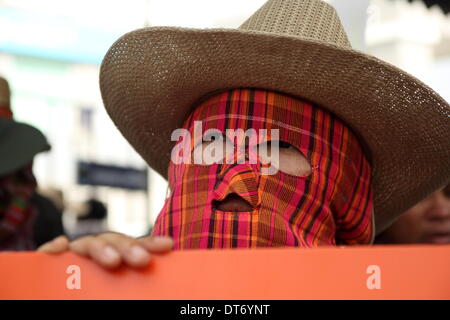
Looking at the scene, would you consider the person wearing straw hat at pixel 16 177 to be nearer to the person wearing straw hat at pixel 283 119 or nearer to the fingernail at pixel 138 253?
the person wearing straw hat at pixel 283 119

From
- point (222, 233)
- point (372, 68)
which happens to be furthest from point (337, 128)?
point (222, 233)

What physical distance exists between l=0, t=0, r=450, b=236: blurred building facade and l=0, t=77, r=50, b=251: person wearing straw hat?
3.98 feet

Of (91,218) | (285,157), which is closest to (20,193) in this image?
(285,157)

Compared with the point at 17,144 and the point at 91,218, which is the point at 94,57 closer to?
the point at 91,218

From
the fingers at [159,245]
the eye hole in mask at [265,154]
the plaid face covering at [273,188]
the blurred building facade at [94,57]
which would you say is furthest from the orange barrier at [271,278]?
the blurred building facade at [94,57]

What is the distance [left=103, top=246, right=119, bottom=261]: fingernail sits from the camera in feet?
2.92

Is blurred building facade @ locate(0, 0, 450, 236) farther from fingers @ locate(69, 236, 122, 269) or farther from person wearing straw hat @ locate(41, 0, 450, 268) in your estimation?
fingers @ locate(69, 236, 122, 269)

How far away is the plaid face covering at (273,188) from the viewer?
4.45ft

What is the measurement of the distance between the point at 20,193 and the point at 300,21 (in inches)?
48.1

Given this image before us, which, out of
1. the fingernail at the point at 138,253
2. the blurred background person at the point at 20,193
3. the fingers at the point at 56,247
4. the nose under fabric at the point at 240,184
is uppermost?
the blurred background person at the point at 20,193

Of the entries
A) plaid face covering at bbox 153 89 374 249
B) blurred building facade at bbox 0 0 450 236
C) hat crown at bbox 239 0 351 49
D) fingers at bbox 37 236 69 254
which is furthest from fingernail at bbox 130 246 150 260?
blurred building facade at bbox 0 0 450 236

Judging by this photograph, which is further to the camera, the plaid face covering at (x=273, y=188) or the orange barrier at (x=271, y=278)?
the plaid face covering at (x=273, y=188)

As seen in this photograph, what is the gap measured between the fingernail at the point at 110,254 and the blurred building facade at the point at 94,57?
221 centimetres

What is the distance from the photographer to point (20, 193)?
2357mm
